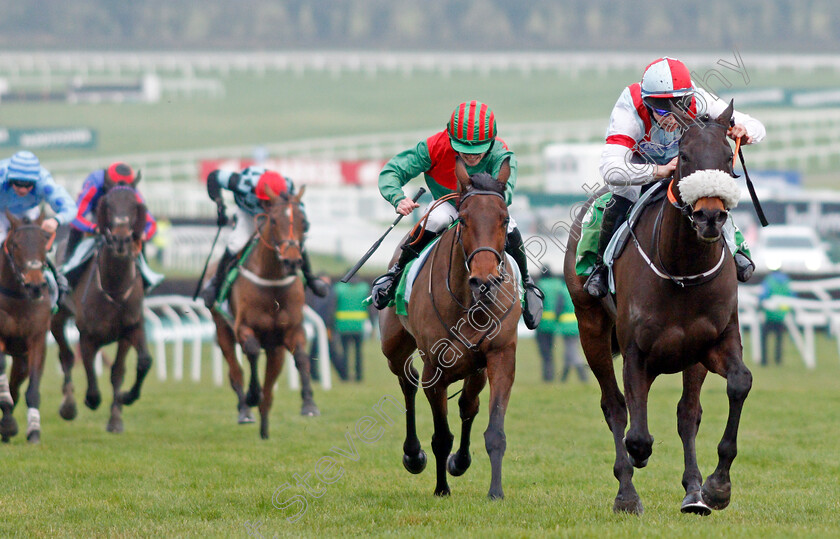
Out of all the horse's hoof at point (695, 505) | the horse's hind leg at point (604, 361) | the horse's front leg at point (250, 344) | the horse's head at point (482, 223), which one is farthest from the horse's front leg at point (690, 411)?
the horse's front leg at point (250, 344)

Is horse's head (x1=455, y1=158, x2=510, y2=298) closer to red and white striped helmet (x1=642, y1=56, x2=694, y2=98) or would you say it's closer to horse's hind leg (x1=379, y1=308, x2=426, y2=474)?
red and white striped helmet (x1=642, y1=56, x2=694, y2=98)

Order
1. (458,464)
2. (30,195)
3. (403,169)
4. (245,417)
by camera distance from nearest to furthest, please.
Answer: (458,464) → (403,169) → (30,195) → (245,417)

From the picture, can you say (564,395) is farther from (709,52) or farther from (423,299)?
(709,52)

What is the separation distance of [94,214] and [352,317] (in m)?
4.53

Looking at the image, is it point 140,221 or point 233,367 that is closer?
point 140,221

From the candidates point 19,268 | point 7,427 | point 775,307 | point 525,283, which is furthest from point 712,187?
point 775,307

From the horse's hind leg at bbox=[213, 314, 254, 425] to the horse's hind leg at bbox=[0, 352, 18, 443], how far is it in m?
2.05

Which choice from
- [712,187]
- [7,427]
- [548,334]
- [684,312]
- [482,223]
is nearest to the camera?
[712,187]

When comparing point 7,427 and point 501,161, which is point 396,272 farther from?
point 7,427

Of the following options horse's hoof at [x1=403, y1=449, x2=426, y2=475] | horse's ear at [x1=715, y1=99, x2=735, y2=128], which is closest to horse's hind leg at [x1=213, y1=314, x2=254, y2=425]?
horse's hoof at [x1=403, y1=449, x2=426, y2=475]

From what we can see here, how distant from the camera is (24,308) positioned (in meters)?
9.34

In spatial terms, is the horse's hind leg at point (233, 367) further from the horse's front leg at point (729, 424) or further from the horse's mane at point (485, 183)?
the horse's front leg at point (729, 424)

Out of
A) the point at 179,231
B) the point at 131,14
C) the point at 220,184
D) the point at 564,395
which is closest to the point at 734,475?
the point at 564,395

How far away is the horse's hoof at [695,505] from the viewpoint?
574 cm
